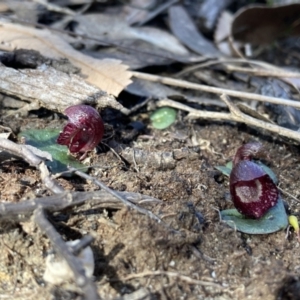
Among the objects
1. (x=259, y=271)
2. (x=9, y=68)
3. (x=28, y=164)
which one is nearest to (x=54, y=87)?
(x=9, y=68)

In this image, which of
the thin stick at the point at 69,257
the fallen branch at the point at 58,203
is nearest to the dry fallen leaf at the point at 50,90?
the fallen branch at the point at 58,203

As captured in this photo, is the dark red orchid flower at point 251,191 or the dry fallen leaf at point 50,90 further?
the dry fallen leaf at point 50,90

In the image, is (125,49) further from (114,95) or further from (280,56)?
(280,56)

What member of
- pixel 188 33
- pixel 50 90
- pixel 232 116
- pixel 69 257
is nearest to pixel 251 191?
pixel 232 116

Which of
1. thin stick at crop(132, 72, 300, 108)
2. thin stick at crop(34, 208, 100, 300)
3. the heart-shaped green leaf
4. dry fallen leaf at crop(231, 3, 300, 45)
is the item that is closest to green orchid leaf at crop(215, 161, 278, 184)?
the heart-shaped green leaf

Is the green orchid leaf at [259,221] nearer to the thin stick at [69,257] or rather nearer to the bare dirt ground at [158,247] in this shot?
the bare dirt ground at [158,247]

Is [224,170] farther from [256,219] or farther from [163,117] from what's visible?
[163,117]
